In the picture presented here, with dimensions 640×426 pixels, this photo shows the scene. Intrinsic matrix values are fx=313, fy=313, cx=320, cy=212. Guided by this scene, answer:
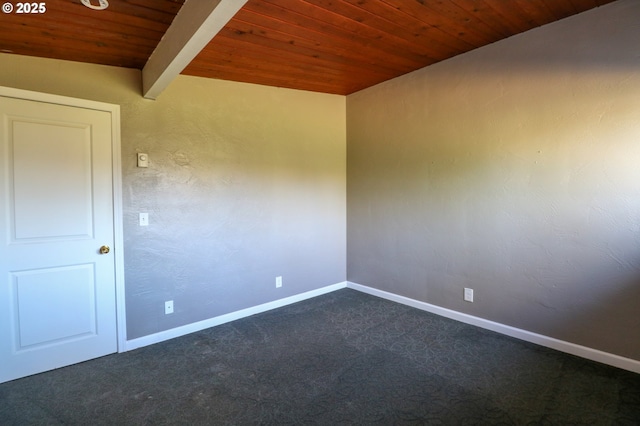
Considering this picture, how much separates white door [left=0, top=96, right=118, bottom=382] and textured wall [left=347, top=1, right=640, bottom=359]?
3.02 meters

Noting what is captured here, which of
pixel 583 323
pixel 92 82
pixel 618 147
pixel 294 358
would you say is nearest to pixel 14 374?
pixel 294 358

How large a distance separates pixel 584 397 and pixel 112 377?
3385mm

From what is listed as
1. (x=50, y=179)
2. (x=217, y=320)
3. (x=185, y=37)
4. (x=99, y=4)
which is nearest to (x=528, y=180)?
(x=185, y=37)

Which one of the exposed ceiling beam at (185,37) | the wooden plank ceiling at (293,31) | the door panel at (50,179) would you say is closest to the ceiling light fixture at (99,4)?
the wooden plank ceiling at (293,31)

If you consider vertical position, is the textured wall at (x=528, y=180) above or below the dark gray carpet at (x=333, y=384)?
above

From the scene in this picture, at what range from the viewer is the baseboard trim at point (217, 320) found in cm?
290

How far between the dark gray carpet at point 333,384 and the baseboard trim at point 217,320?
86mm

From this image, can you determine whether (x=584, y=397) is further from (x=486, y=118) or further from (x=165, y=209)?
(x=165, y=209)

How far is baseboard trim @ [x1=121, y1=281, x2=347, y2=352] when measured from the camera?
114 inches

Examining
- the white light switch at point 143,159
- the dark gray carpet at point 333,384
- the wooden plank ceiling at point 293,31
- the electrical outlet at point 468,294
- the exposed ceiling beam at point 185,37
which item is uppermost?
the wooden plank ceiling at point 293,31

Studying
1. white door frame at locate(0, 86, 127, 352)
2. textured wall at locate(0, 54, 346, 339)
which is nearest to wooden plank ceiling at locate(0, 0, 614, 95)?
textured wall at locate(0, 54, 346, 339)

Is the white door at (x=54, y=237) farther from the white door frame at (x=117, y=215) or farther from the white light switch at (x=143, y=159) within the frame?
the white light switch at (x=143, y=159)

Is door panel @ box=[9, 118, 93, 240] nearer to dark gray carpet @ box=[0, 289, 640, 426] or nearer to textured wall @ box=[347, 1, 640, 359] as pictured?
dark gray carpet @ box=[0, 289, 640, 426]

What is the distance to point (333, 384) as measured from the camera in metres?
2.29
